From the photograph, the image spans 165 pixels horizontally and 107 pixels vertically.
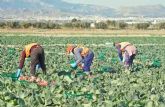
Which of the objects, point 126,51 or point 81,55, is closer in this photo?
point 81,55

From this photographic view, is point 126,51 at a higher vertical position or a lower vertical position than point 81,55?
lower

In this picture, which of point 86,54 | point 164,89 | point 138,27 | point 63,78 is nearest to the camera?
point 164,89

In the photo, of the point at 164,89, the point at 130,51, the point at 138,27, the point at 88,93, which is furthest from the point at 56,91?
the point at 138,27

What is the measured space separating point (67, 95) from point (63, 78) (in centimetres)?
370

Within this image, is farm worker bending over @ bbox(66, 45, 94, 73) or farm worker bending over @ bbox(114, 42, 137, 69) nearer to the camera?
farm worker bending over @ bbox(66, 45, 94, 73)

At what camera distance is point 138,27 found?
90.2 meters

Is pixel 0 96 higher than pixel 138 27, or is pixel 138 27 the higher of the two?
pixel 0 96

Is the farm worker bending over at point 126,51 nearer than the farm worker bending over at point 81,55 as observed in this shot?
No

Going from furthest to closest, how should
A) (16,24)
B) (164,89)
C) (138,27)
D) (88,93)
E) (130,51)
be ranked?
(138,27), (16,24), (130,51), (164,89), (88,93)

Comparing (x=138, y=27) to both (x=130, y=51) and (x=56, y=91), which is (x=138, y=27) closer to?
(x=130, y=51)

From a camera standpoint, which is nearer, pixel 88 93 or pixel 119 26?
pixel 88 93

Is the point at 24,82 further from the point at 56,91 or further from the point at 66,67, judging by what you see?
the point at 66,67

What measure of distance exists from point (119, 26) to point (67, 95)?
82.3 metres

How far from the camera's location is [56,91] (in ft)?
35.3
